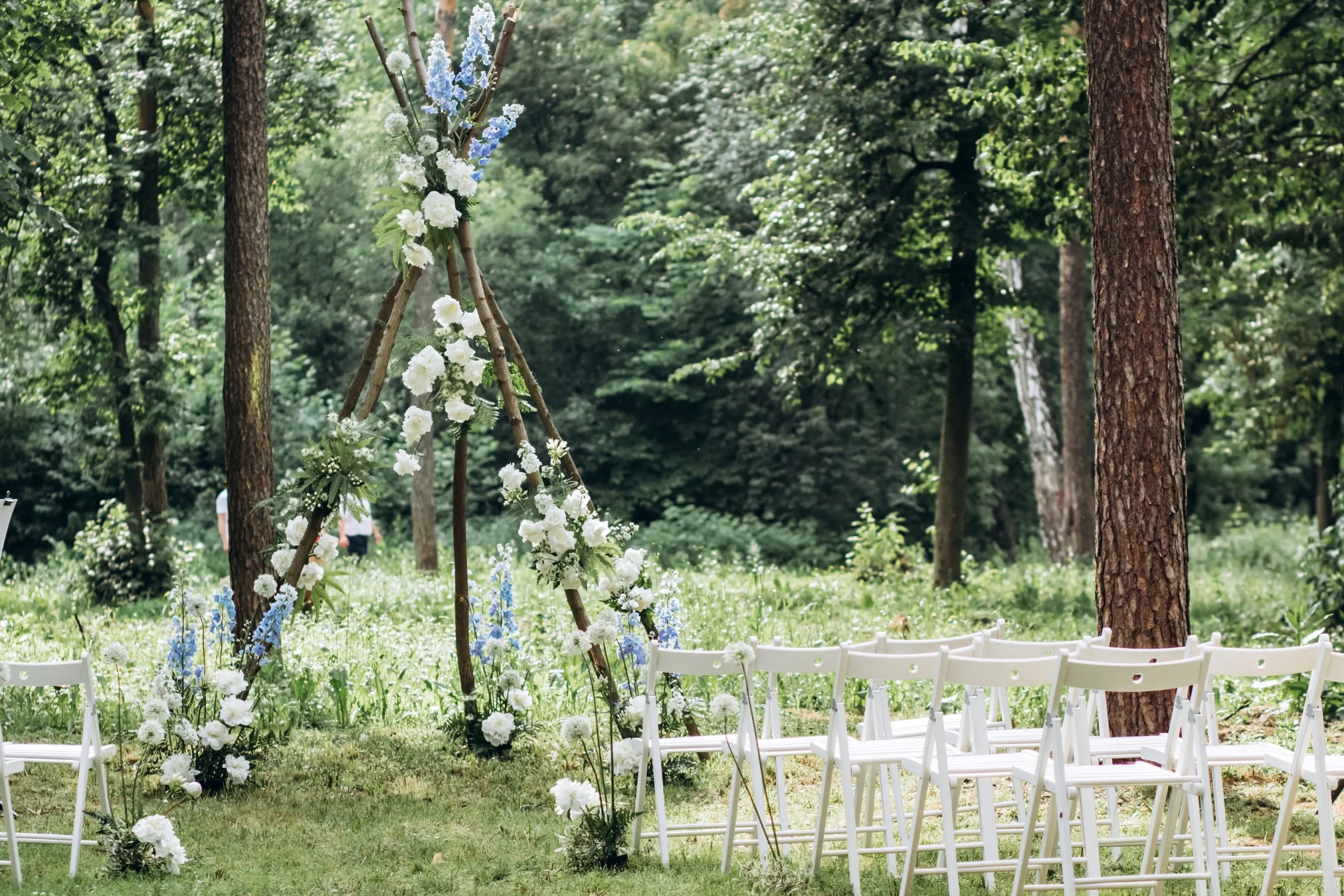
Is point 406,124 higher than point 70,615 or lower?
higher

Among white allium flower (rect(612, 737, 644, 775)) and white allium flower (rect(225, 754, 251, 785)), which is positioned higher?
white allium flower (rect(612, 737, 644, 775))

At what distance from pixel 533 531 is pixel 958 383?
975cm

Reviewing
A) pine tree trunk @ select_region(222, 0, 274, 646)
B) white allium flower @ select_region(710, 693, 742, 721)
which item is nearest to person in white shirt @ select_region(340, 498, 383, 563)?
pine tree trunk @ select_region(222, 0, 274, 646)

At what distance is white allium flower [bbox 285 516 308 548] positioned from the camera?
7254mm

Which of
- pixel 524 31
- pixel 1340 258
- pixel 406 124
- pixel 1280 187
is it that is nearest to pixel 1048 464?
pixel 1340 258

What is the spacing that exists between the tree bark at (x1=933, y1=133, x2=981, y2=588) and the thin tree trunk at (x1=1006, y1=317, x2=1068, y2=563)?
5.91 meters

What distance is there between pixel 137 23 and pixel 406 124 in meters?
9.55

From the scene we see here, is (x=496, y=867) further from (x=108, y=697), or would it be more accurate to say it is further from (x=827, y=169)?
(x=827, y=169)

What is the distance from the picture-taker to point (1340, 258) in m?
14.0

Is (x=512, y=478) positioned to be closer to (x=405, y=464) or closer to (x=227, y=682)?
(x=405, y=464)

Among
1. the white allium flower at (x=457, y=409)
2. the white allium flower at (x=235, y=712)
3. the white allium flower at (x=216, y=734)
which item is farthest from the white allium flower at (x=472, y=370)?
the white allium flower at (x=216, y=734)

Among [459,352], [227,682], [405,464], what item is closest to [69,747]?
[227,682]

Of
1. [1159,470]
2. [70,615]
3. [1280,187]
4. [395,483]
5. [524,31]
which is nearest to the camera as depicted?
[1159,470]

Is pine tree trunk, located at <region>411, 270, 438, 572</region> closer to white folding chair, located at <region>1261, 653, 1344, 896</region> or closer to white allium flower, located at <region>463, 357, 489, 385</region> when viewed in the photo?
white allium flower, located at <region>463, 357, 489, 385</region>
